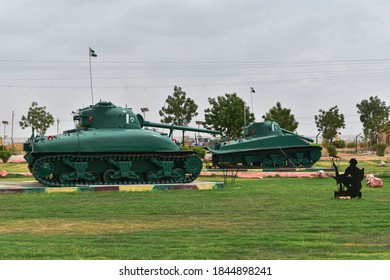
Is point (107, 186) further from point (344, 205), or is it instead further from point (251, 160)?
point (251, 160)

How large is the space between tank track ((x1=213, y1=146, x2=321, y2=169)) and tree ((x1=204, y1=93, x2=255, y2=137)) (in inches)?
1266

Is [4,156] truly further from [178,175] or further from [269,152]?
[178,175]

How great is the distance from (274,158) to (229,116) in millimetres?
34707

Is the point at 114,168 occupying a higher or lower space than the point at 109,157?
lower

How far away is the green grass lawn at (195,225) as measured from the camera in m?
11.0

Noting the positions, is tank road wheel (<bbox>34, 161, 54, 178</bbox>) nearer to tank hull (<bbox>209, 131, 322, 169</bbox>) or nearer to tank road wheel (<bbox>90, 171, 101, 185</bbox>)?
tank road wheel (<bbox>90, 171, 101, 185</bbox>)

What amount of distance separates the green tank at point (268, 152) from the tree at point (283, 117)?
38488 mm

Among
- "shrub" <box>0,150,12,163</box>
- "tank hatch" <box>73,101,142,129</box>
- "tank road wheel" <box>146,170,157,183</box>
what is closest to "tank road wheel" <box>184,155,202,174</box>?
"tank road wheel" <box>146,170,157,183</box>

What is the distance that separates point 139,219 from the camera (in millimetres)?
15344

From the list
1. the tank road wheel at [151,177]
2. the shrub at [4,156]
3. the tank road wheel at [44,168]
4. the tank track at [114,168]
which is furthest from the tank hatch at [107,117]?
the shrub at [4,156]

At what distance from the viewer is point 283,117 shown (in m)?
81.5

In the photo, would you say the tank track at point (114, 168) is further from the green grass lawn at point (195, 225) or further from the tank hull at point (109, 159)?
the green grass lawn at point (195, 225)

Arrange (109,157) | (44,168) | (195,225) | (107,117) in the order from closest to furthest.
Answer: (195,225) → (44,168) → (109,157) → (107,117)

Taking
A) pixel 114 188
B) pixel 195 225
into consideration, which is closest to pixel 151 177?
pixel 114 188
